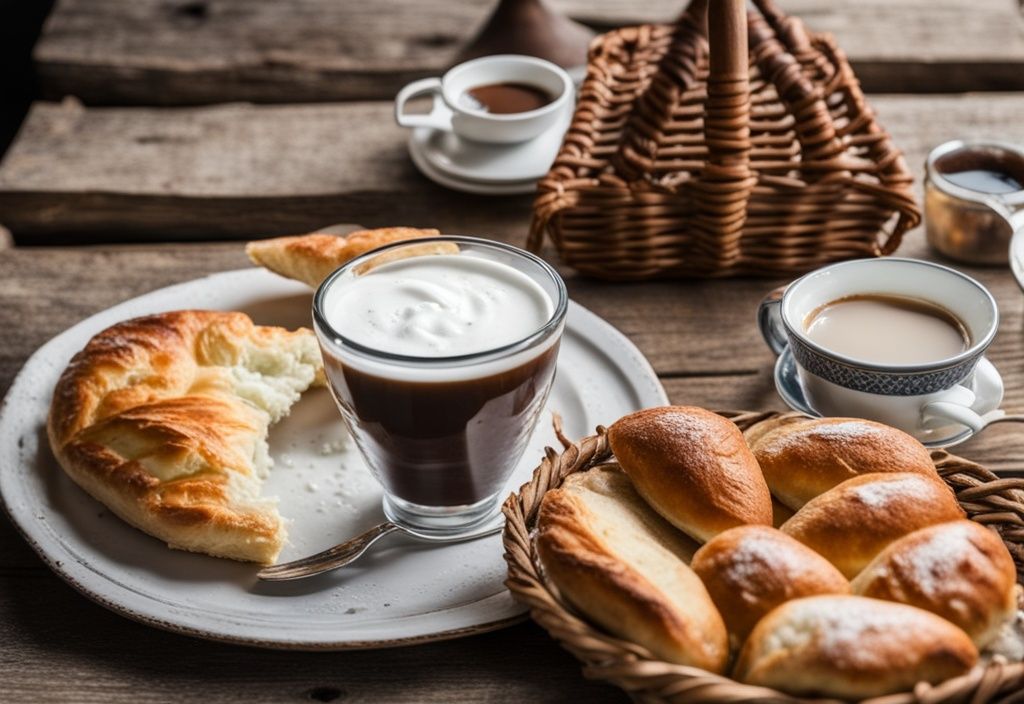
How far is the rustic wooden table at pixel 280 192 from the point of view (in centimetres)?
117

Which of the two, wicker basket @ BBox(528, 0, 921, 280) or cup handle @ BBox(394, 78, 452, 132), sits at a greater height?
wicker basket @ BBox(528, 0, 921, 280)

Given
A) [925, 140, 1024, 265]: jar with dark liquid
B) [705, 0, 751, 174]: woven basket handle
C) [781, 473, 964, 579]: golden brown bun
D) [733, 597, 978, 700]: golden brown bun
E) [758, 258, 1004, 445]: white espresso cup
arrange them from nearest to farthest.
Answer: [733, 597, 978, 700]: golden brown bun, [781, 473, 964, 579]: golden brown bun, [758, 258, 1004, 445]: white espresso cup, [705, 0, 751, 174]: woven basket handle, [925, 140, 1024, 265]: jar with dark liquid

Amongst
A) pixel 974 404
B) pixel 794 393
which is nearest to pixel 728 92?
pixel 794 393

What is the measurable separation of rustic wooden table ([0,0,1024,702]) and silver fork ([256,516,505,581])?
0.09m

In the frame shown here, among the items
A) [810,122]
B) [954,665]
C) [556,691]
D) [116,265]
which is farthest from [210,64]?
[954,665]

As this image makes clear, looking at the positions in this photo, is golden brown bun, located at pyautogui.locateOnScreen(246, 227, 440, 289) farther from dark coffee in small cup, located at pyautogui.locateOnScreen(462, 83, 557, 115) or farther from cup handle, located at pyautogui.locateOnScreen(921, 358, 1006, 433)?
cup handle, located at pyautogui.locateOnScreen(921, 358, 1006, 433)

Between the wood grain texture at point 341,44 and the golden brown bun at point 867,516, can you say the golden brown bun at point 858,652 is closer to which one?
the golden brown bun at point 867,516

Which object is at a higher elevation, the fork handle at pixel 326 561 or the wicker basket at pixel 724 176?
the wicker basket at pixel 724 176

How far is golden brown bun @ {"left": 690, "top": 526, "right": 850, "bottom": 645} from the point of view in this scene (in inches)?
38.8

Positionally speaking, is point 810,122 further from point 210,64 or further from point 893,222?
point 210,64

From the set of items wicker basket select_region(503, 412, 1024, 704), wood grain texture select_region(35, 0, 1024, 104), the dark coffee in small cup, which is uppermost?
wicker basket select_region(503, 412, 1024, 704)

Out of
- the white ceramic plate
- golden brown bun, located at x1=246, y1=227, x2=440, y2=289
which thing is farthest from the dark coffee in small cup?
the white ceramic plate

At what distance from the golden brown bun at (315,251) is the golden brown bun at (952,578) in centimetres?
83

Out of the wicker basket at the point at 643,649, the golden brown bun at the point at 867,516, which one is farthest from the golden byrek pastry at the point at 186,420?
the golden brown bun at the point at 867,516
